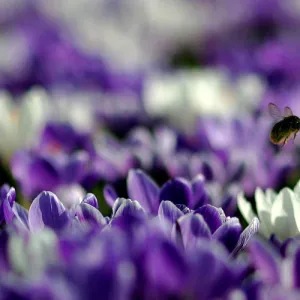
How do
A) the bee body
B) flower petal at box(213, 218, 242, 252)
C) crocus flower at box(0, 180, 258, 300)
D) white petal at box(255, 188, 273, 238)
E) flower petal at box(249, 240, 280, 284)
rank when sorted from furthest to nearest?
the bee body
white petal at box(255, 188, 273, 238)
flower petal at box(213, 218, 242, 252)
flower petal at box(249, 240, 280, 284)
crocus flower at box(0, 180, 258, 300)

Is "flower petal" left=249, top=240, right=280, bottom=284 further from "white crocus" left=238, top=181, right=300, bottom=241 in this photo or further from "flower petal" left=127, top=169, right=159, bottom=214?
"flower petal" left=127, top=169, right=159, bottom=214

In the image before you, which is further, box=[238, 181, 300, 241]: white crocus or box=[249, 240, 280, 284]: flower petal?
box=[238, 181, 300, 241]: white crocus

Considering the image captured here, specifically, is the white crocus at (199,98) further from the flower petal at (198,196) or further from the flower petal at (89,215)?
the flower petal at (89,215)

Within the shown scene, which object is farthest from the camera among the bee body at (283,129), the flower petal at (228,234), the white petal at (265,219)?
the bee body at (283,129)

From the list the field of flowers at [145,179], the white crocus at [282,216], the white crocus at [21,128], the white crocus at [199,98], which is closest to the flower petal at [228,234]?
the field of flowers at [145,179]

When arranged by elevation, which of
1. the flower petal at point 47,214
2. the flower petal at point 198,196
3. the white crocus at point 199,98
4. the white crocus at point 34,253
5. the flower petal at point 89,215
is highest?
the white crocus at point 34,253

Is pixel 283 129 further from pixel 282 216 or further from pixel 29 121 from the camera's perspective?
pixel 29 121

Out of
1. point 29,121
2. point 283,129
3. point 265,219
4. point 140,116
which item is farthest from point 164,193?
point 140,116

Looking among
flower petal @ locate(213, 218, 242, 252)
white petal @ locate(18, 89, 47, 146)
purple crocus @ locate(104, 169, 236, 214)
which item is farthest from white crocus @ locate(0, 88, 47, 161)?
flower petal @ locate(213, 218, 242, 252)
